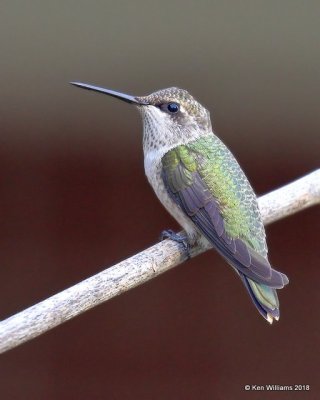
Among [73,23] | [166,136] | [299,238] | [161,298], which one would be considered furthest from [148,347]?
[166,136]

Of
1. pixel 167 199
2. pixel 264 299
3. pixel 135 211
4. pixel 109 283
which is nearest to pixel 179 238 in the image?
pixel 167 199

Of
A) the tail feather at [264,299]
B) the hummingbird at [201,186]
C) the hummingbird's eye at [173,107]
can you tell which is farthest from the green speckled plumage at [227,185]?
the tail feather at [264,299]

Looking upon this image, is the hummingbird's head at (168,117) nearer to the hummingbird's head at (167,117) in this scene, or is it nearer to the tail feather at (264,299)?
the hummingbird's head at (167,117)

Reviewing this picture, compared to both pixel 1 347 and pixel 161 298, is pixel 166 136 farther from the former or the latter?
pixel 161 298

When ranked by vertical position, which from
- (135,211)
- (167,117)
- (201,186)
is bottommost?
(201,186)

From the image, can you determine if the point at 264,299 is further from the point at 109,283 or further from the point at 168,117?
the point at 168,117

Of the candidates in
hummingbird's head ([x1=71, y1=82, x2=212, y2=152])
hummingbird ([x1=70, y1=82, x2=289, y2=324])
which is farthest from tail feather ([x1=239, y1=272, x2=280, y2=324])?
hummingbird's head ([x1=71, y1=82, x2=212, y2=152])

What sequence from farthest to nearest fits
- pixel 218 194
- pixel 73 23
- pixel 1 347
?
1. pixel 73 23
2. pixel 218 194
3. pixel 1 347
